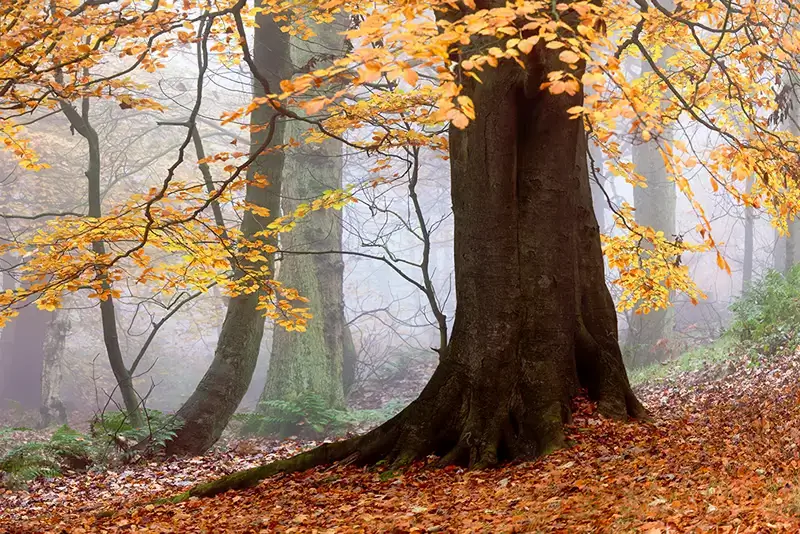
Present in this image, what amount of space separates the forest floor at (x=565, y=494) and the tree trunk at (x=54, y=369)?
41.8 ft

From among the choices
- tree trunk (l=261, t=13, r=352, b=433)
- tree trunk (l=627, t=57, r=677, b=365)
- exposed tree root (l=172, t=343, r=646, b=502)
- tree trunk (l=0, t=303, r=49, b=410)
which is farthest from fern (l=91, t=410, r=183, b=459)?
tree trunk (l=0, t=303, r=49, b=410)

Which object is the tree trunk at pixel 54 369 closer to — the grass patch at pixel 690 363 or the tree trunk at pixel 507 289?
the grass patch at pixel 690 363

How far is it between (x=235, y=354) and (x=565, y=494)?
19.9 feet

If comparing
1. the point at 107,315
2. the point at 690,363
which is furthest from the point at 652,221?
the point at 107,315

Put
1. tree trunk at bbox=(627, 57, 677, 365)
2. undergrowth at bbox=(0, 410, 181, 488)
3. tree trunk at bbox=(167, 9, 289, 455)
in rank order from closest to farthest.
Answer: undergrowth at bbox=(0, 410, 181, 488) → tree trunk at bbox=(167, 9, 289, 455) → tree trunk at bbox=(627, 57, 677, 365)

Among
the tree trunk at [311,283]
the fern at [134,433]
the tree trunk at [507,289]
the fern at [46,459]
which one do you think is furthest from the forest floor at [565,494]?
the tree trunk at [311,283]

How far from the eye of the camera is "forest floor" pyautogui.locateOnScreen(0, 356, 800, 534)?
3855 mm

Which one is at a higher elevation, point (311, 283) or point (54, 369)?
point (311, 283)

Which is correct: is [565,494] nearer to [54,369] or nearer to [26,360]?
[54,369]

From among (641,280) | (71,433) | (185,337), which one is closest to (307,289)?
(71,433)

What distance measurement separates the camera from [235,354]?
31.8 ft

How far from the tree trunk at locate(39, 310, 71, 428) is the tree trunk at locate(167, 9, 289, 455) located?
1151 cm

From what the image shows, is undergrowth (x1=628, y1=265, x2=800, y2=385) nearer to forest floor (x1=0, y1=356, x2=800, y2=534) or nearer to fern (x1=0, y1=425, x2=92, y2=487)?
forest floor (x1=0, y1=356, x2=800, y2=534)

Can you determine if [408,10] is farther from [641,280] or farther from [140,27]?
[641,280]
